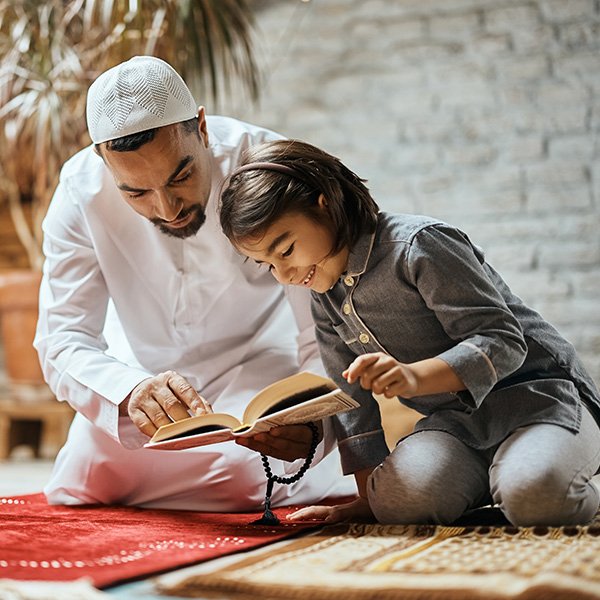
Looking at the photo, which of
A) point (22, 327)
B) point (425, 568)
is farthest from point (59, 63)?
point (425, 568)

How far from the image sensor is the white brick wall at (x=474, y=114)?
4137mm

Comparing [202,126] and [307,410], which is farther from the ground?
[202,126]

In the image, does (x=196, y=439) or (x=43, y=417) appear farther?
(x=43, y=417)

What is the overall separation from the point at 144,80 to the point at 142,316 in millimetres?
609

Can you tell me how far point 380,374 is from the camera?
146 centimetres

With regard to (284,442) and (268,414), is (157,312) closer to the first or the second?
(284,442)

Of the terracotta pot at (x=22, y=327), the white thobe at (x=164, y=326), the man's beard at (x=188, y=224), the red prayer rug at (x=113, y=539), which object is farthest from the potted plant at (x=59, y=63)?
the red prayer rug at (x=113, y=539)

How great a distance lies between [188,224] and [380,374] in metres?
0.78

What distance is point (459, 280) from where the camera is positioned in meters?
1.64

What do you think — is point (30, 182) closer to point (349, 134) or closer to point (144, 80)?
point (349, 134)

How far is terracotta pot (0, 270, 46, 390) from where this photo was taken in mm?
4086

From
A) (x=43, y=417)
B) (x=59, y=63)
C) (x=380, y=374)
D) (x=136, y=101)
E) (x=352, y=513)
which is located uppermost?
(x=59, y=63)

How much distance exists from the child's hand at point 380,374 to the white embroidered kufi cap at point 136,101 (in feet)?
2.67

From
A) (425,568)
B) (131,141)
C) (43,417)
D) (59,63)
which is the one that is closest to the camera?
(425,568)
